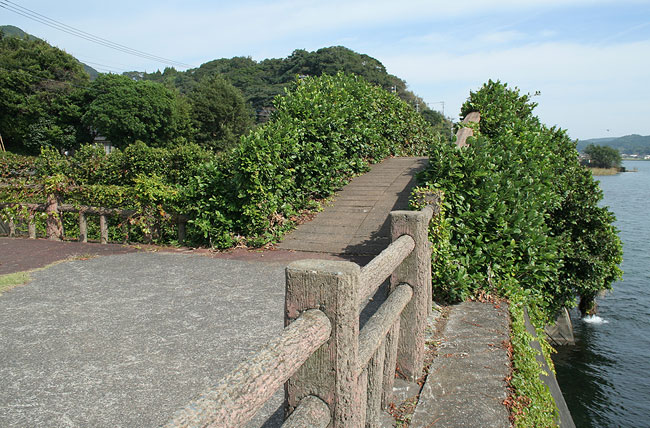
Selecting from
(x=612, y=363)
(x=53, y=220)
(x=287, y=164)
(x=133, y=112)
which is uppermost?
(x=133, y=112)

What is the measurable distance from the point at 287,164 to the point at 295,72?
89.3m

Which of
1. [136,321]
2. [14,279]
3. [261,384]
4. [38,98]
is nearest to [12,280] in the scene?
[14,279]

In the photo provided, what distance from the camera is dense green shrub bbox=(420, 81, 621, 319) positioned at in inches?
209

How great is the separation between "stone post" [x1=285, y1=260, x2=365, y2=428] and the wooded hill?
80403mm

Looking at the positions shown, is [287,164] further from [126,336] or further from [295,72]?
[295,72]

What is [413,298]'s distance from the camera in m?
3.42

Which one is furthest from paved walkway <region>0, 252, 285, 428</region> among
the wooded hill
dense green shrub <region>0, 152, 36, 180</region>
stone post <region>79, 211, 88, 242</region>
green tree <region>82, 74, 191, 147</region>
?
the wooded hill

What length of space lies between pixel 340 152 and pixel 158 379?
6.57 metres

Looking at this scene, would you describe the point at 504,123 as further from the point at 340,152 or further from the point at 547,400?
the point at 547,400

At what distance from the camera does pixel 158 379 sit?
3.41 metres

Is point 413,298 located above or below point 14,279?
above

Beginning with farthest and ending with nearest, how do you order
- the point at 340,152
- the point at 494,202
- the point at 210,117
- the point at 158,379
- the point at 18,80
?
the point at 210,117 < the point at 18,80 < the point at 340,152 < the point at 494,202 < the point at 158,379

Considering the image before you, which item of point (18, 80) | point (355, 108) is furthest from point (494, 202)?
point (18, 80)

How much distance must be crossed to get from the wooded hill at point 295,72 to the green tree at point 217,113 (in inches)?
988
